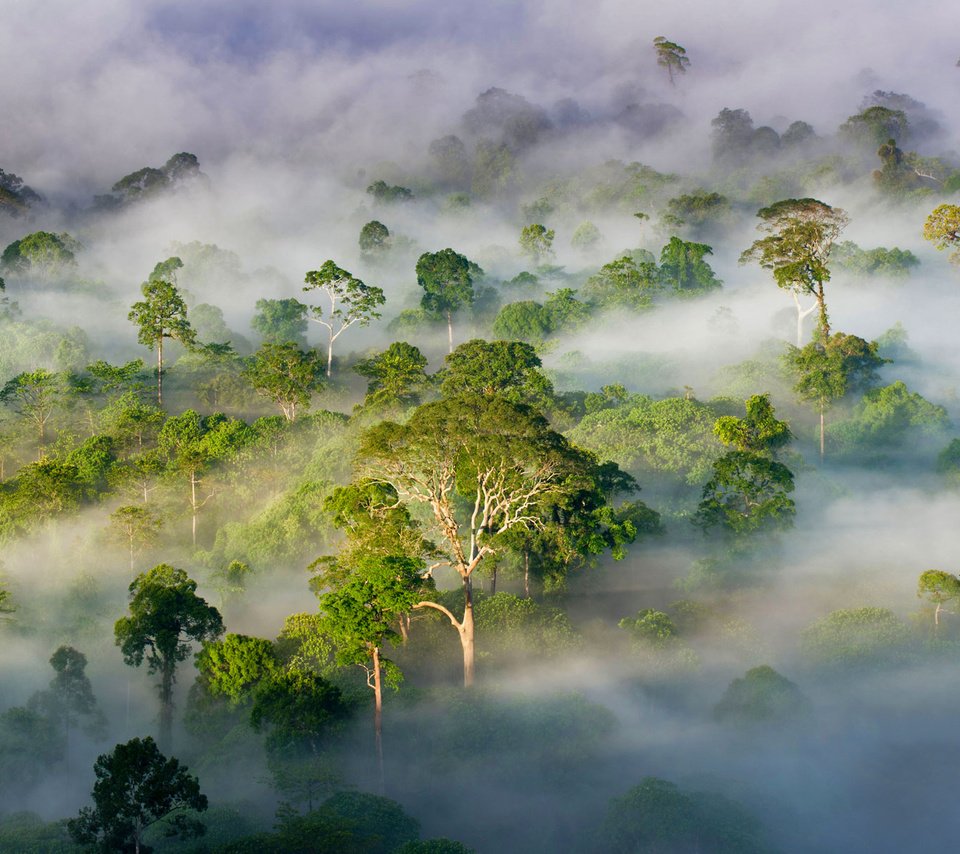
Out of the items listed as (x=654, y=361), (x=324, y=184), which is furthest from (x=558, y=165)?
(x=654, y=361)

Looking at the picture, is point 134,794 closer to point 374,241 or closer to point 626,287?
point 626,287

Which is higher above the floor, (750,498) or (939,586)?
(750,498)

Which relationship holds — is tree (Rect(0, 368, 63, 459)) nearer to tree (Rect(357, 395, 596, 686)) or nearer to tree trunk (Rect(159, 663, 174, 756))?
tree trunk (Rect(159, 663, 174, 756))

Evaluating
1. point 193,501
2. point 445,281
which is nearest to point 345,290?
point 445,281

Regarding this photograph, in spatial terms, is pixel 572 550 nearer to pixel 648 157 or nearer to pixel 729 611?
pixel 729 611

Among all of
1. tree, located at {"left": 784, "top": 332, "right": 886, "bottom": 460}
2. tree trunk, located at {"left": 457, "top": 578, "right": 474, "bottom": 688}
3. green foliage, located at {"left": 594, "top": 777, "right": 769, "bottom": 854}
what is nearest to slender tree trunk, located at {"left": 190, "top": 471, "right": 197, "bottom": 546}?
tree trunk, located at {"left": 457, "top": 578, "right": 474, "bottom": 688}

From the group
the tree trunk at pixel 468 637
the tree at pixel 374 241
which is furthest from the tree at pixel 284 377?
the tree at pixel 374 241
